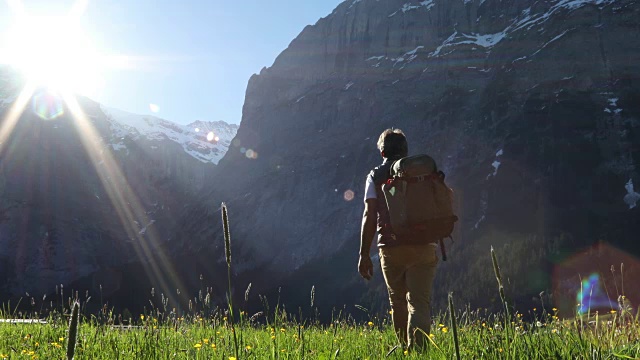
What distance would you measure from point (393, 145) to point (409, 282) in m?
1.74

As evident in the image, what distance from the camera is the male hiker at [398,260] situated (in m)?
5.34

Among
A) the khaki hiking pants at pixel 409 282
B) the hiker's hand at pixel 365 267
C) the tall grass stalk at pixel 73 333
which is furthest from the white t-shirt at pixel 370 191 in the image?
the tall grass stalk at pixel 73 333

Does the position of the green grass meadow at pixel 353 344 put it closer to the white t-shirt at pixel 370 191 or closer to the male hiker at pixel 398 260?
the male hiker at pixel 398 260

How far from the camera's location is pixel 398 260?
558 cm

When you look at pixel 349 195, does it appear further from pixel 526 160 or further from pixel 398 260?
pixel 398 260

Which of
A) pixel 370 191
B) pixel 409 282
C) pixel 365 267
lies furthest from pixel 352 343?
pixel 370 191

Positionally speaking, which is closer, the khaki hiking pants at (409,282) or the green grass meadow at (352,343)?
the green grass meadow at (352,343)

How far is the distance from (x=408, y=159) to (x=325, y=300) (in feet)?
545

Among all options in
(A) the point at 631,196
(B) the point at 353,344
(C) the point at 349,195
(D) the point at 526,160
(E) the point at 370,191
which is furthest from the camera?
(C) the point at 349,195

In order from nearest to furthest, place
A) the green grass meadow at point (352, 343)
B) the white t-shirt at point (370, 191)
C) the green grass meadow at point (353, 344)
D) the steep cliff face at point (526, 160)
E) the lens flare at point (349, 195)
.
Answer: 1. the green grass meadow at point (352, 343)
2. the green grass meadow at point (353, 344)
3. the white t-shirt at point (370, 191)
4. the steep cliff face at point (526, 160)
5. the lens flare at point (349, 195)

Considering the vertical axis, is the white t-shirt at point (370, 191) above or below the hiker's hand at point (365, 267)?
above

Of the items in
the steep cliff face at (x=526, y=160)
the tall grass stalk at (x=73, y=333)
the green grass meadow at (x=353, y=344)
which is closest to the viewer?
the tall grass stalk at (x=73, y=333)

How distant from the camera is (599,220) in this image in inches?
5728

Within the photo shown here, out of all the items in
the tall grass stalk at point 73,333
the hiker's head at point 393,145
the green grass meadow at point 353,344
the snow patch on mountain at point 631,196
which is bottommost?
the snow patch on mountain at point 631,196
